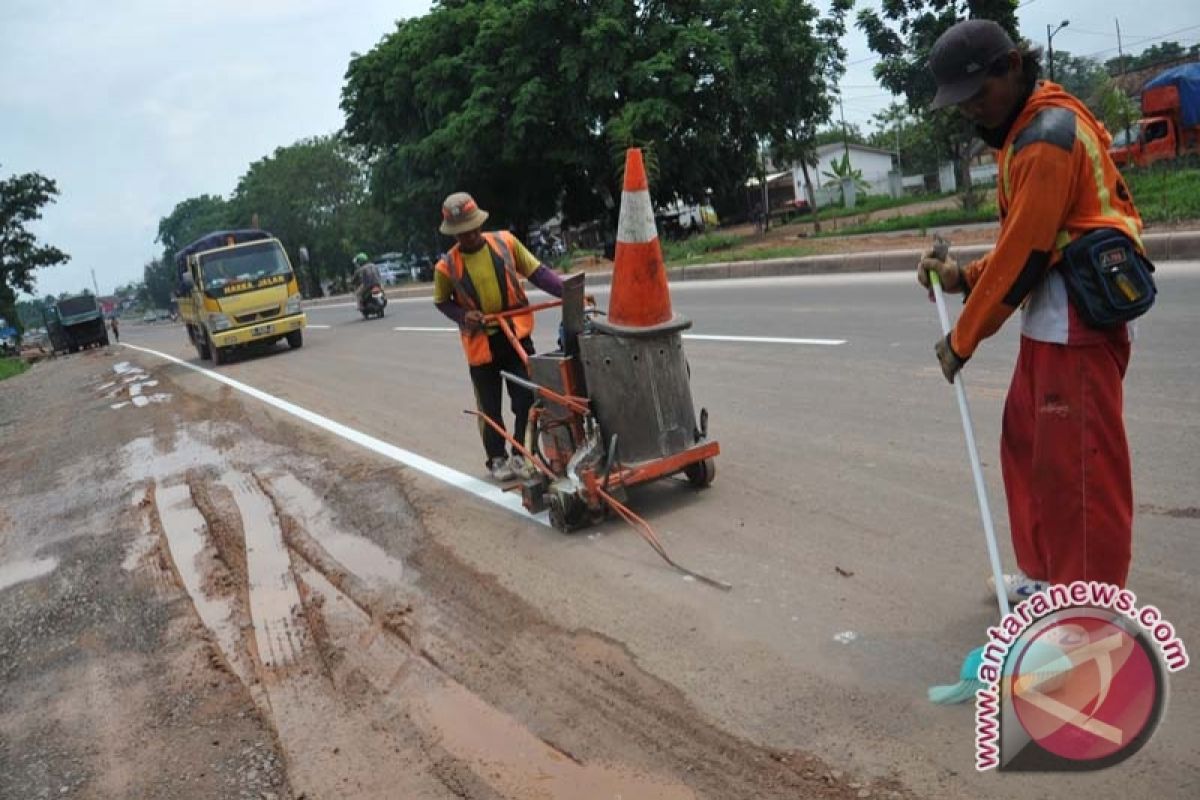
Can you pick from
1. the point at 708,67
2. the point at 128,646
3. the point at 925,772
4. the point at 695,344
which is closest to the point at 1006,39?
the point at 925,772

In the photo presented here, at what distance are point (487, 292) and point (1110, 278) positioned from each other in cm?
412

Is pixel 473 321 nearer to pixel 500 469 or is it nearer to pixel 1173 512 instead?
pixel 500 469

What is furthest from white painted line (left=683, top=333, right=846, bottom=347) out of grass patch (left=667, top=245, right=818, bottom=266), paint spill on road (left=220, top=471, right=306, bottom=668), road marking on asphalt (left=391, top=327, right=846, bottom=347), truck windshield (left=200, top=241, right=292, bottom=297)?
truck windshield (left=200, top=241, right=292, bottom=297)

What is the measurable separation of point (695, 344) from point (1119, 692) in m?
8.76

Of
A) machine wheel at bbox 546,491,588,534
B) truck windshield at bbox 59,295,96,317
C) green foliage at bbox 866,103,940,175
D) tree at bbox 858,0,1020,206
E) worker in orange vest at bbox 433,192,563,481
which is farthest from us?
green foliage at bbox 866,103,940,175

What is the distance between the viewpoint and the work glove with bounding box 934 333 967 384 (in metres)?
3.08

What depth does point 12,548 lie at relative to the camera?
7137mm

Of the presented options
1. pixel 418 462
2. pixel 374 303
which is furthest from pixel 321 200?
pixel 418 462

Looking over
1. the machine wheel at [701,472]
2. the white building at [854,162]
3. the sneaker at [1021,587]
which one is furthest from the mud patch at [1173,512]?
the white building at [854,162]

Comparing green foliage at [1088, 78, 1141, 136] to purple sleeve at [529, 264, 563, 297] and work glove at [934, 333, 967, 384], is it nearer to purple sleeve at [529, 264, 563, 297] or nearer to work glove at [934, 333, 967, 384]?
purple sleeve at [529, 264, 563, 297]

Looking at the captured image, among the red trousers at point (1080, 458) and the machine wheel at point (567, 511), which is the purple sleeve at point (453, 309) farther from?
the red trousers at point (1080, 458)

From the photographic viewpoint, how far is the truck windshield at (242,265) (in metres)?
19.9

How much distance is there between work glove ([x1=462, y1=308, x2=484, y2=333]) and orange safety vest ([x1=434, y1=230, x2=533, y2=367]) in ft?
0.14

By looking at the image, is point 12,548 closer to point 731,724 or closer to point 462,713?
point 462,713
